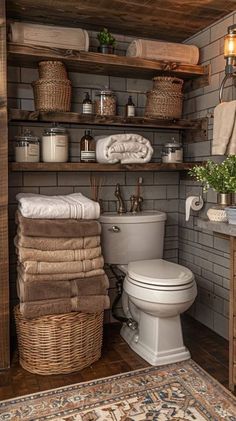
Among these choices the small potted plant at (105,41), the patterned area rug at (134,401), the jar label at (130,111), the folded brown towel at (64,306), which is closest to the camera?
the patterned area rug at (134,401)

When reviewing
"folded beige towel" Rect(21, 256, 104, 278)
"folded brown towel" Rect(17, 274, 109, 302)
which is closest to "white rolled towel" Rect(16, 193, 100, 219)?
"folded beige towel" Rect(21, 256, 104, 278)

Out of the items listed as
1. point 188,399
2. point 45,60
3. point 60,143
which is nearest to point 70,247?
point 60,143

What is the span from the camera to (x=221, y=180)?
202 centimetres

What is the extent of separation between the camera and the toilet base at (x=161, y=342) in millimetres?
2232

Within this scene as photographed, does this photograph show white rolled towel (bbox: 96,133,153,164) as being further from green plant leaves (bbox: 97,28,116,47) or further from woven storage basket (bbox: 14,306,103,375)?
woven storage basket (bbox: 14,306,103,375)

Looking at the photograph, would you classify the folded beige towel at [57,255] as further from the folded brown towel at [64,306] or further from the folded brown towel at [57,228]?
the folded brown towel at [64,306]

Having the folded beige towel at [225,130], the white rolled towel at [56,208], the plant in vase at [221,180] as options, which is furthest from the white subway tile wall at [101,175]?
the plant in vase at [221,180]

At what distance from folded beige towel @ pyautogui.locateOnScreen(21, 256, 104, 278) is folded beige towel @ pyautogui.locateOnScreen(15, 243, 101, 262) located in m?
0.02

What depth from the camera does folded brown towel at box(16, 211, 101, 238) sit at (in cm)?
205

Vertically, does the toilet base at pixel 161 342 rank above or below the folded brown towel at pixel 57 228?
below

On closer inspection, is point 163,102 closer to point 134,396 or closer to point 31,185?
point 31,185

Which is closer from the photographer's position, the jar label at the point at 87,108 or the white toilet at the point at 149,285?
the white toilet at the point at 149,285

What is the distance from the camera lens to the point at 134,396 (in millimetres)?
1908

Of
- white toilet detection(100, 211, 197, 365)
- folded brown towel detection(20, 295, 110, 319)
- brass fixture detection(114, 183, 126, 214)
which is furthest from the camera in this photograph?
brass fixture detection(114, 183, 126, 214)
